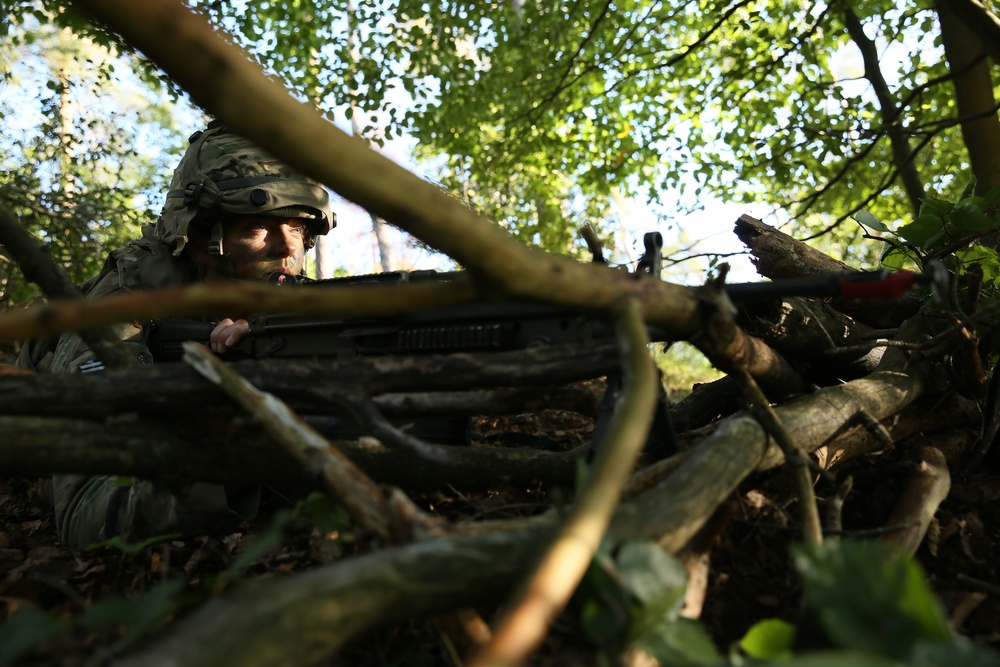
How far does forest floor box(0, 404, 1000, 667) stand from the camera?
1997 mm

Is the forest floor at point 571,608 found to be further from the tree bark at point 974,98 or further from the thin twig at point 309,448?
the tree bark at point 974,98

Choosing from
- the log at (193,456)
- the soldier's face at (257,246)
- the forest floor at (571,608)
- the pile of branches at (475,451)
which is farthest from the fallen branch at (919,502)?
the soldier's face at (257,246)

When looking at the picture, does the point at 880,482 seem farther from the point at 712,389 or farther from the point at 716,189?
the point at 716,189

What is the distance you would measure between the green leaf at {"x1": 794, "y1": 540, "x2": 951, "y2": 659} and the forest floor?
1.52 ft

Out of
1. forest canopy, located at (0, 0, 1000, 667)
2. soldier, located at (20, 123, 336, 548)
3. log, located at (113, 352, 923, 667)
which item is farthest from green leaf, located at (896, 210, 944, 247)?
soldier, located at (20, 123, 336, 548)

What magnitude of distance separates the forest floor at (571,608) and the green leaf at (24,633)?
0.11 meters

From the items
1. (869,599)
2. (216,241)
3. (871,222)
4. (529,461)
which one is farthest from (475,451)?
(216,241)

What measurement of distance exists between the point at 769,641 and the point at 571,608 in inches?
18.4

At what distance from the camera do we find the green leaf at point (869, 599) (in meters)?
1.34

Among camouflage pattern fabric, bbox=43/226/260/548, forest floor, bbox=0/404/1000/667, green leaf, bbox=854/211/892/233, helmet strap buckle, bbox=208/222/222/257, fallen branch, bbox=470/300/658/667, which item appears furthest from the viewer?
helmet strap buckle, bbox=208/222/222/257

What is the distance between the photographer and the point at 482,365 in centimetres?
213

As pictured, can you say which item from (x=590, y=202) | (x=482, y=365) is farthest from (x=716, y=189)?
(x=482, y=365)

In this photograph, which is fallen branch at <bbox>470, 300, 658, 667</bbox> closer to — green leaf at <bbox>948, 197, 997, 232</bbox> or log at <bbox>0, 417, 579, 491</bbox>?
log at <bbox>0, 417, 579, 491</bbox>

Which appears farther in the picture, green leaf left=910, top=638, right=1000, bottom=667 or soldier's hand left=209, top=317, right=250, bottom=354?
soldier's hand left=209, top=317, right=250, bottom=354
